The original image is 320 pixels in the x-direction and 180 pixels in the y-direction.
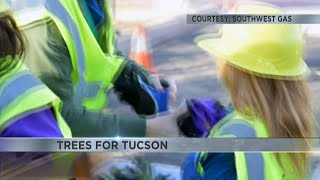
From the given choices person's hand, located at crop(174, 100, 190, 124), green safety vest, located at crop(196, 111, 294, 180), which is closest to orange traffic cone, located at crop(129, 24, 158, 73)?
person's hand, located at crop(174, 100, 190, 124)

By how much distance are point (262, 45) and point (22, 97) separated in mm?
670

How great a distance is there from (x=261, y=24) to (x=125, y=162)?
1.76 ft

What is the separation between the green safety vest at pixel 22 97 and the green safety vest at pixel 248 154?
0.41m

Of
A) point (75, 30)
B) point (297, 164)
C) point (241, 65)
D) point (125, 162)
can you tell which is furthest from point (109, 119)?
point (297, 164)

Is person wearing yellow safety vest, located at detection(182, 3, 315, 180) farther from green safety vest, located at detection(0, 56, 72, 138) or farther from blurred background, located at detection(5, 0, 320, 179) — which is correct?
green safety vest, located at detection(0, 56, 72, 138)

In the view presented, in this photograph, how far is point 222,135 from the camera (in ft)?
6.49

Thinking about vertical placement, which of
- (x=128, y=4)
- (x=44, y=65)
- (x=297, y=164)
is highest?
(x=128, y=4)

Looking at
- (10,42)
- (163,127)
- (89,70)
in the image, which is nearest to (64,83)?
(89,70)

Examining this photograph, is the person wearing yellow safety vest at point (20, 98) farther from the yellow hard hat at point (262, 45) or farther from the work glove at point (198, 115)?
the yellow hard hat at point (262, 45)

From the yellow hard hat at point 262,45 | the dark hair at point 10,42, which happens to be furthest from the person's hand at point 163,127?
the dark hair at point 10,42

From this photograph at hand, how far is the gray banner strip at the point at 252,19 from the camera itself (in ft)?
6.41

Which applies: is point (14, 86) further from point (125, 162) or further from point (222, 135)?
point (222, 135)

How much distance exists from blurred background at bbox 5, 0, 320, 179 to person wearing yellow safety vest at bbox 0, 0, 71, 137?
0.21 feet

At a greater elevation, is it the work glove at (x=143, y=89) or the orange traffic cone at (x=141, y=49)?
the orange traffic cone at (x=141, y=49)
